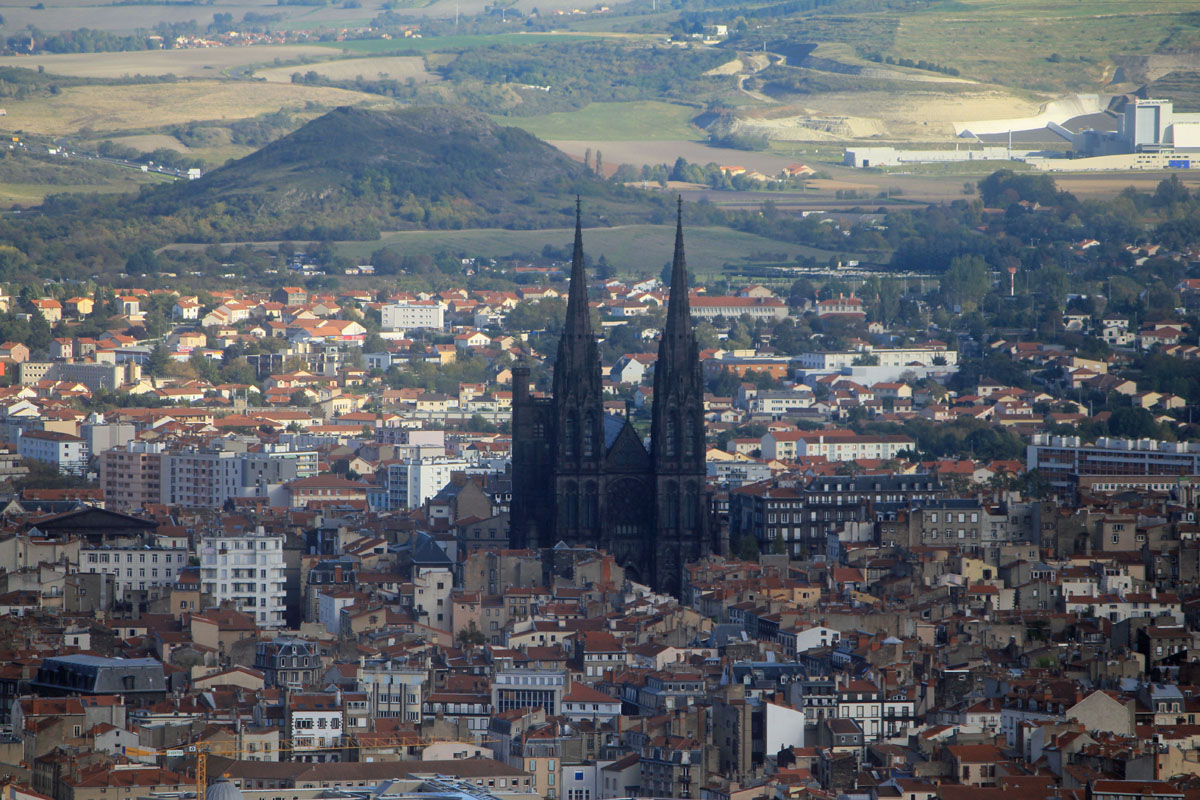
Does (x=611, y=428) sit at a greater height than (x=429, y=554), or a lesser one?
greater

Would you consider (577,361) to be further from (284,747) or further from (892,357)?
(892,357)

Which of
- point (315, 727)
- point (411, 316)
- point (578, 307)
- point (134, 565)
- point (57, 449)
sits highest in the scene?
point (578, 307)

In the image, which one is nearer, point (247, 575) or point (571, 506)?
point (247, 575)

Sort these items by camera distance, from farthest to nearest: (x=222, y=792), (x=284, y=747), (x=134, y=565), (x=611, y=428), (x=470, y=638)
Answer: (x=611, y=428) < (x=134, y=565) < (x=470, y=638) < (x=284, y=747) < (x=222, y=792)

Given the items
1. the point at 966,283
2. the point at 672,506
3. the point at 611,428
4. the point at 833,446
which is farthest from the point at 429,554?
the point at 966,283

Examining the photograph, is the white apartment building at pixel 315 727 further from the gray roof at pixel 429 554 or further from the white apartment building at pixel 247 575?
the gray roof at pixel 429 554

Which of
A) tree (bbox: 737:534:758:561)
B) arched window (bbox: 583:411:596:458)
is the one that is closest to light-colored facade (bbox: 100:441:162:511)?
tree (bbox: 737:534:758:561)

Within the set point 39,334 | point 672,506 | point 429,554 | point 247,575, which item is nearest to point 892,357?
point 39,334

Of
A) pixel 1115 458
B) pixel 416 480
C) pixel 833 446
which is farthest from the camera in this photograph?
pixel 833 446
